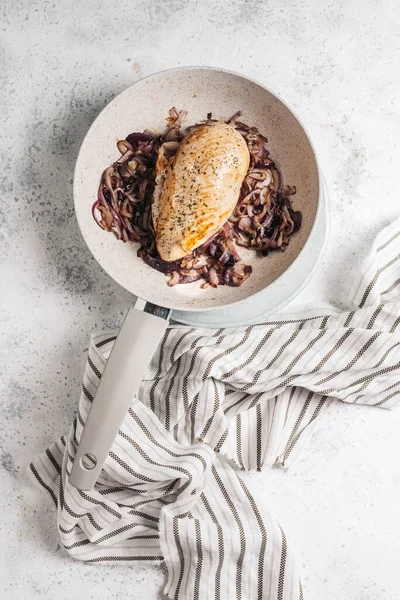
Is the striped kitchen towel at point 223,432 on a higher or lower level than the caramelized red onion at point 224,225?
lower

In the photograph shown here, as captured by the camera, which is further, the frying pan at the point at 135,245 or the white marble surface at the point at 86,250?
the white marble surface at the point at 86,250

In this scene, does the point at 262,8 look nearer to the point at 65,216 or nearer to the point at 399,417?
the point at 65,216

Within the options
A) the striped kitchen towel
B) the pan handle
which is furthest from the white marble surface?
the pan handle

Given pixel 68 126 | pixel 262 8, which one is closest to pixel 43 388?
pixel 68 126

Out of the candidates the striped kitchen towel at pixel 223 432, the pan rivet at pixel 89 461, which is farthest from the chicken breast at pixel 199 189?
the pan rivet at pixel 89 461

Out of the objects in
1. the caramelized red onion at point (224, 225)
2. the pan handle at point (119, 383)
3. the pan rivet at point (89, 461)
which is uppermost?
the caramelized red onion at point (224, 225)

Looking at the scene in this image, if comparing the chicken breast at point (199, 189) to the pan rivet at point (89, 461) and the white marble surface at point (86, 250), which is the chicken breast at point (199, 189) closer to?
the white marble surface at point (86, 250)

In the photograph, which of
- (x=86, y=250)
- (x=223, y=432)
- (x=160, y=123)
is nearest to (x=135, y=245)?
(x=86, y=250)

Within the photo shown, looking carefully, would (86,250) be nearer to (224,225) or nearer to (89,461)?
(224,225)
